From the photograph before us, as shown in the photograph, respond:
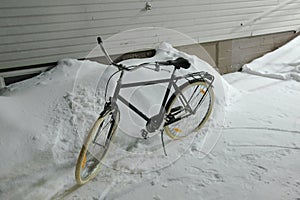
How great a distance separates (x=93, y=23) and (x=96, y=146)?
2.14 meters

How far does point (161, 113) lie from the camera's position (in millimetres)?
2711

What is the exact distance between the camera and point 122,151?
269 centimetres

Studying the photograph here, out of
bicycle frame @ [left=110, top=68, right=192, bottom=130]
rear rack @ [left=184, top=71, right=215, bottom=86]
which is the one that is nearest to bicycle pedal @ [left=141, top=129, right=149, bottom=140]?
bicycle frame @ [left=110, top=68, right=192, bottom=130]

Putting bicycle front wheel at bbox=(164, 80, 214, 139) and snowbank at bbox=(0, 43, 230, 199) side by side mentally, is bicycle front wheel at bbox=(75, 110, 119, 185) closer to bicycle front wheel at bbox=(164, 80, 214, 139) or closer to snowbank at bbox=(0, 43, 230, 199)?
snowbank at bbox=(0, 43, 230, 199)

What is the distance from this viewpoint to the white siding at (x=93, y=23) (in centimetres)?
335

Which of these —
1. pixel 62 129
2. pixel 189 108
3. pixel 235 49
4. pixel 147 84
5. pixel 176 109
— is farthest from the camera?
pixel 235 49

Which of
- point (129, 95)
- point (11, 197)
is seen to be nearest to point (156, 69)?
point (129, 95)

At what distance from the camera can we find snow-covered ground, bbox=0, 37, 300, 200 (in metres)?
2.17

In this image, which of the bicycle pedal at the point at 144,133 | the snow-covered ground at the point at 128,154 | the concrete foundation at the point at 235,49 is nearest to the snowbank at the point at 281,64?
the concrete foundation at the point at 235,49

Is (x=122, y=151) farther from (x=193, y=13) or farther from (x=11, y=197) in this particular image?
(x=193, y=13)

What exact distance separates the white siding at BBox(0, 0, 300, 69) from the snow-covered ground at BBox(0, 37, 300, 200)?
1.38ft

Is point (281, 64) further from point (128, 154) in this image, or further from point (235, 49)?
point (128, 154)

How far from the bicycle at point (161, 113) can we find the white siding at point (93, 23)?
148cm

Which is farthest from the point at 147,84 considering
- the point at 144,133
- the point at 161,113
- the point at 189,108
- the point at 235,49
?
the point at 235,49
